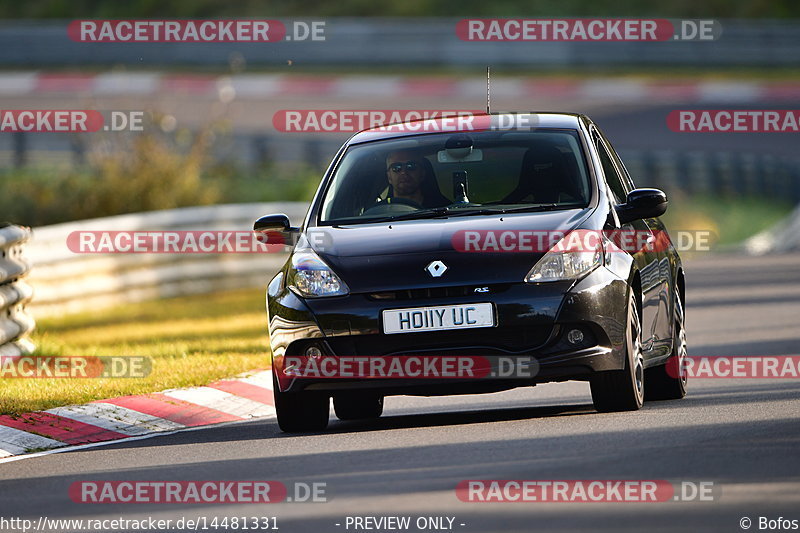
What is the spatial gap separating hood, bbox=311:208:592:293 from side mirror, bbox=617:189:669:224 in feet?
0.94

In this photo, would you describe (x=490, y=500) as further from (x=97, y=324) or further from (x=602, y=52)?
(x=602, y=52)

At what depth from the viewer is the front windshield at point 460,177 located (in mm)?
9711

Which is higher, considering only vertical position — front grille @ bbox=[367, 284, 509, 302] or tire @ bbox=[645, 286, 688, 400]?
front grille @ bbox=[367, 284, 509, 302]

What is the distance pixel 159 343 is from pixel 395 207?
522 cm

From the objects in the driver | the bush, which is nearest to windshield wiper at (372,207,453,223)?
the driver

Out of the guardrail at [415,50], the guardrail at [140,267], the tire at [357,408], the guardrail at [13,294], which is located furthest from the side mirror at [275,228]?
the guardrail at [415,50]

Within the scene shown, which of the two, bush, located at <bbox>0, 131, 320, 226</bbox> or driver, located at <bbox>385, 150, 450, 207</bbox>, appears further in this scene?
bush, located at <bbox>0, 131, 320, 226</bbox>

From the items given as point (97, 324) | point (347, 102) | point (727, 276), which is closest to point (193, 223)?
point (97, 324)

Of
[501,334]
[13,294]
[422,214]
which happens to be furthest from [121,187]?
[501,334]

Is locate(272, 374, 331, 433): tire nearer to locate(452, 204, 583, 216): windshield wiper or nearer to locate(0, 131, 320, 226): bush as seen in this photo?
locate(452, 204, 583, 216): windshield wiper

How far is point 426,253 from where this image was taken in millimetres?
8883

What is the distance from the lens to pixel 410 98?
4025 cm

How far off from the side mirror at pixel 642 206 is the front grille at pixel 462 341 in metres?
1.16

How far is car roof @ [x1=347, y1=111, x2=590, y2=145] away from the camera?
10.2 m
